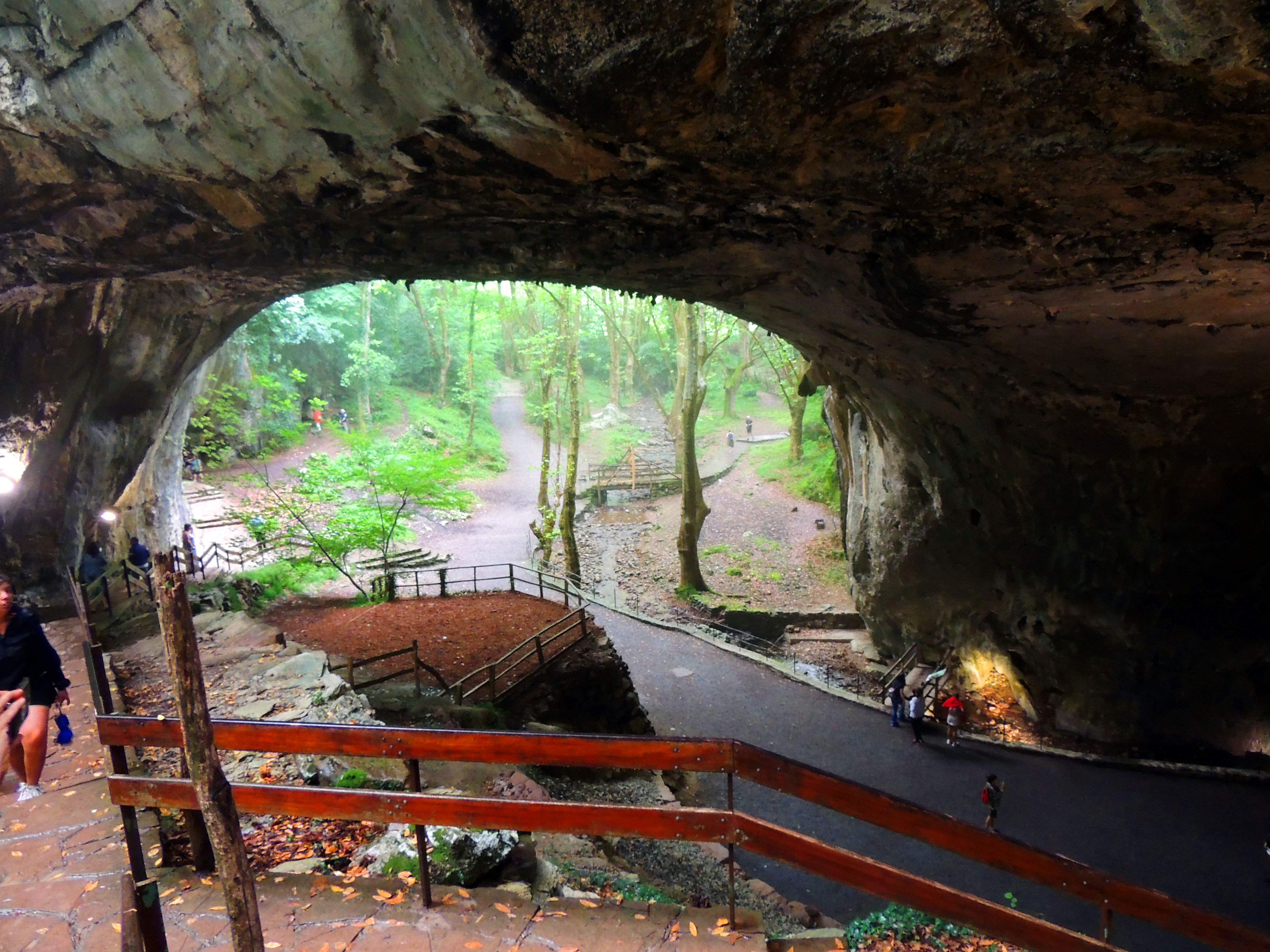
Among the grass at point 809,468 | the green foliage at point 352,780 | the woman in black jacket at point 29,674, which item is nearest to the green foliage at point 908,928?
the green foliage at point 352,780

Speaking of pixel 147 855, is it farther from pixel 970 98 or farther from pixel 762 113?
pixel 970 98

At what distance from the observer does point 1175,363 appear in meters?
6.21

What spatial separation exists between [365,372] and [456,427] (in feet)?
19.3

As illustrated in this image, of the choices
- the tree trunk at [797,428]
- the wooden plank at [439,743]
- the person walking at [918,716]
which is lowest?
the person walking at [918,716]

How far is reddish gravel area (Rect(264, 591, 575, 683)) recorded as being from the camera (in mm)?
10266

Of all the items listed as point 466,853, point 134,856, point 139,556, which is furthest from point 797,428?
point 134,856

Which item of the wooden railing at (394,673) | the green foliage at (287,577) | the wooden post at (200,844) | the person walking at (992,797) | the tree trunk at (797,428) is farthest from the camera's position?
the tree trunk at (797,428)

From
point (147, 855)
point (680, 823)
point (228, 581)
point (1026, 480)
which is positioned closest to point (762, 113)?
point (680, 823)

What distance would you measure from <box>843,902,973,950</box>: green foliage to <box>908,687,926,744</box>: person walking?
16.7 ft

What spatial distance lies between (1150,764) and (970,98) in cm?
980

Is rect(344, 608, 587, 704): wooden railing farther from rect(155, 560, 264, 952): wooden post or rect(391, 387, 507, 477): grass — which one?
rect(391, 387, 507, 477): grass

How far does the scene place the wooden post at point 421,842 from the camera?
2.85m

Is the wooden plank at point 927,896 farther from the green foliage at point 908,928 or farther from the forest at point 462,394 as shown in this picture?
the forest at point 462,394

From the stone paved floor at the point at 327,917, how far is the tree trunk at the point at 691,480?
14.1 m
